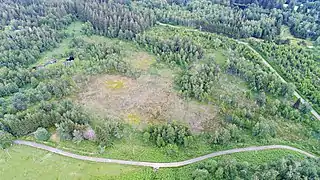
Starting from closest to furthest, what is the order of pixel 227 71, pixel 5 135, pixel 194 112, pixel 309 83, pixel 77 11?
pixel 5 135 → pixel 194 112 → pixel 309 83 → pixel 227 71 → pixel 77 11

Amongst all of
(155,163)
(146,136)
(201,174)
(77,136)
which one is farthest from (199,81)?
(77,136)

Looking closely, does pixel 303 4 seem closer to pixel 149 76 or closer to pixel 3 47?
pixel 149 76

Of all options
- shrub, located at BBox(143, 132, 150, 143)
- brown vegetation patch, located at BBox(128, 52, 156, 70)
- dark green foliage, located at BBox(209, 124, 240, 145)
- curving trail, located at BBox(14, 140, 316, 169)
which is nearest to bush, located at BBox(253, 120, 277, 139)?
curving trail, located at BBox(14, 140, 316, 169)

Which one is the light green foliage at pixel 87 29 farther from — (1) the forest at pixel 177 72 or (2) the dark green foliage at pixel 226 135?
(2) the dark green foliage at pixel 226 135

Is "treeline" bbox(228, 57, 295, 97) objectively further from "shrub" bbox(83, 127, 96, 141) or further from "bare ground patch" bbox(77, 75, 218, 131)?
"shrub" bbox(83, 127, 96, 141)

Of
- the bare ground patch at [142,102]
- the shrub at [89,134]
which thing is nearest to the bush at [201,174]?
the bare ground patch at [142,102]

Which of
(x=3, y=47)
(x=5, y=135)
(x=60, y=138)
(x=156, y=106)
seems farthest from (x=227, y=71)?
(x=3, y=47)
